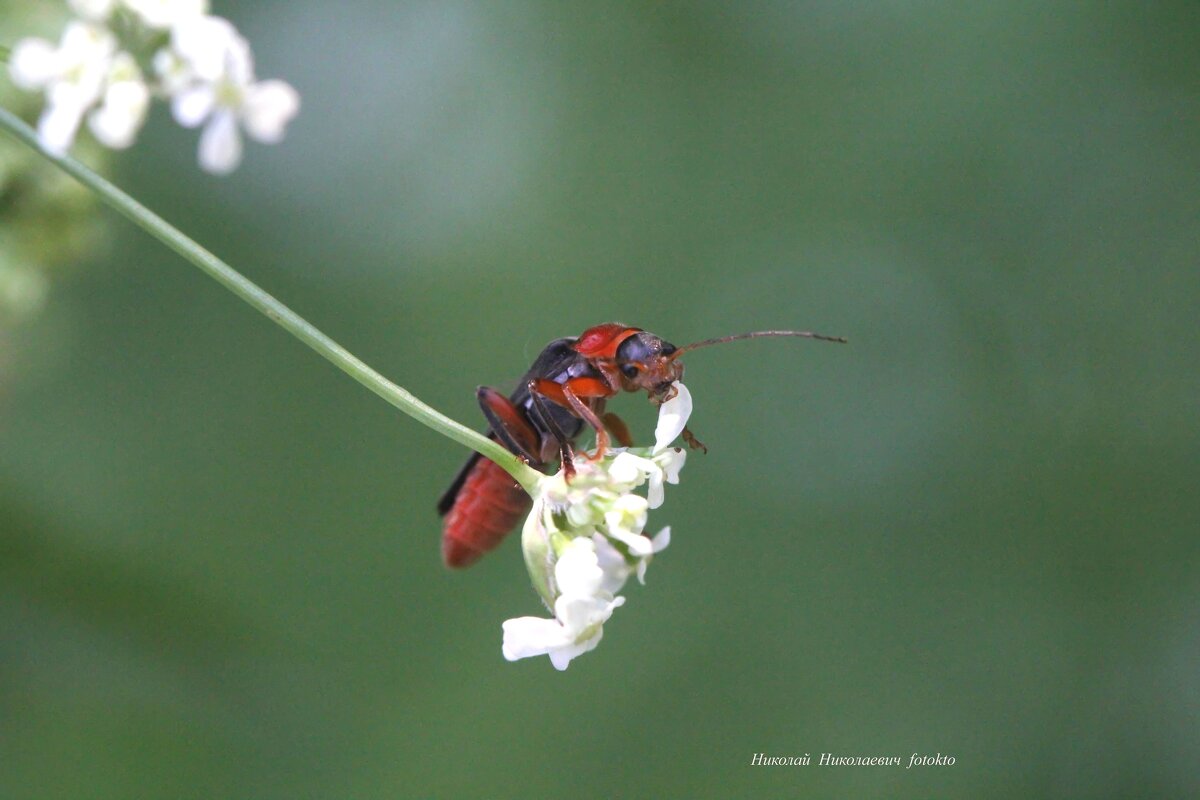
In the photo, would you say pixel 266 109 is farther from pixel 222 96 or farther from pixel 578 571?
pixel 578 571

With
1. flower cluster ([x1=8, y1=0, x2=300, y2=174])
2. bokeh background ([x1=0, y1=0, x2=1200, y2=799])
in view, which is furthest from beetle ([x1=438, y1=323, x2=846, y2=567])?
bokeh background ([x1=0, y1=0, x2=1200, y2=799])

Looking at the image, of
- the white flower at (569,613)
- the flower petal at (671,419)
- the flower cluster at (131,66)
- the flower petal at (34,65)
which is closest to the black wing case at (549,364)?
the flower petal at (671,419)

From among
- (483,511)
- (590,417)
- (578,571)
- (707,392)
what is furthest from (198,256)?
(707,392)

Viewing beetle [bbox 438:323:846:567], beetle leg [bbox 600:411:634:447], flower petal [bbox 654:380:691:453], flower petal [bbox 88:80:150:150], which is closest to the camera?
flower petal [bbox 88:80:150:150]

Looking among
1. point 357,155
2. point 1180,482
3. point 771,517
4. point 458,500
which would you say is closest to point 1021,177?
point 1180,482

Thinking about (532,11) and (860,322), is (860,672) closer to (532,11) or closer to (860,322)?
(860,322)

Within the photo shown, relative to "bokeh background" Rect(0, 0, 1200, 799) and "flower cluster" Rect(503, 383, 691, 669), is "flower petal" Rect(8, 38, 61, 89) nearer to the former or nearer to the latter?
"flower cluster" Rect(503, 383, 691, 669)
